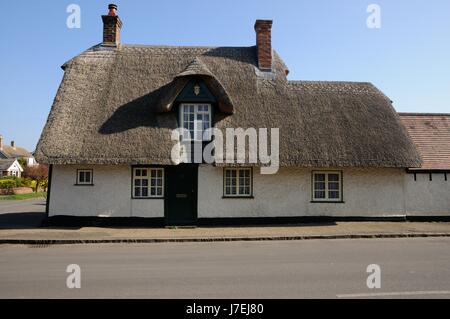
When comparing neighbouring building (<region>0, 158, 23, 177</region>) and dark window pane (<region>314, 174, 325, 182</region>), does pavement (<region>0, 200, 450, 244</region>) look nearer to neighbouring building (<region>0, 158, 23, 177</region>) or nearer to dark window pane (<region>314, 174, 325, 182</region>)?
dark window pane (<region>314, 174, 325, 182</region>)

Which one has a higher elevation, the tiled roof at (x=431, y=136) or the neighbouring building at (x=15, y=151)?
the neighbouring building at (x=15, y=151)

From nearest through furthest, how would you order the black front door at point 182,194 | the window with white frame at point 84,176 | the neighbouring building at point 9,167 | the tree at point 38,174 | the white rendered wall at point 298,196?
1. the window with white frame at point 84,176
2. the black front door at point 182,194
3. the white rendered wall at point 298,196
4. the tree at point 38,174
5. the neighbouring building at point 9,167

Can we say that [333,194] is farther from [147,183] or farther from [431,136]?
[147,183]

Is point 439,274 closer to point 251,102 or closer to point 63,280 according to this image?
point 63,280

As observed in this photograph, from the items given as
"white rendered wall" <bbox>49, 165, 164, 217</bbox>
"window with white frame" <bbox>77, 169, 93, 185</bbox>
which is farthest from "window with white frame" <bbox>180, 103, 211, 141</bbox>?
"window with white frame" <bbox>77, 169, 93, 185</bbox>

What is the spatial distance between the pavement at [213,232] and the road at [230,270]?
68 centimetres

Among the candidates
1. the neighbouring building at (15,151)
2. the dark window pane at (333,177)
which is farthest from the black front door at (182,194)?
the neighbouring building at (15,151)

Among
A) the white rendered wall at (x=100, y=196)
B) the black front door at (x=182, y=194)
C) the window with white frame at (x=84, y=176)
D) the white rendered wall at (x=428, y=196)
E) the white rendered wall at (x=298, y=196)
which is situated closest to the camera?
the white rendered wall at (x=100, y=196)

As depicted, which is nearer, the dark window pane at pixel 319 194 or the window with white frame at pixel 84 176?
the window with white frame at pixel 84 176

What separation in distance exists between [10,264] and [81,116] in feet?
25.9

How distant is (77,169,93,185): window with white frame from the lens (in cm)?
1452

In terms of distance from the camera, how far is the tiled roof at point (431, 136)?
16047mm

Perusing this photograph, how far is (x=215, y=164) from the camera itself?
1407cm

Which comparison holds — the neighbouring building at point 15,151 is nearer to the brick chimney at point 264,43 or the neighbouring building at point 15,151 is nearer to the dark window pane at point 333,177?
the brick chimney at point 264,43
